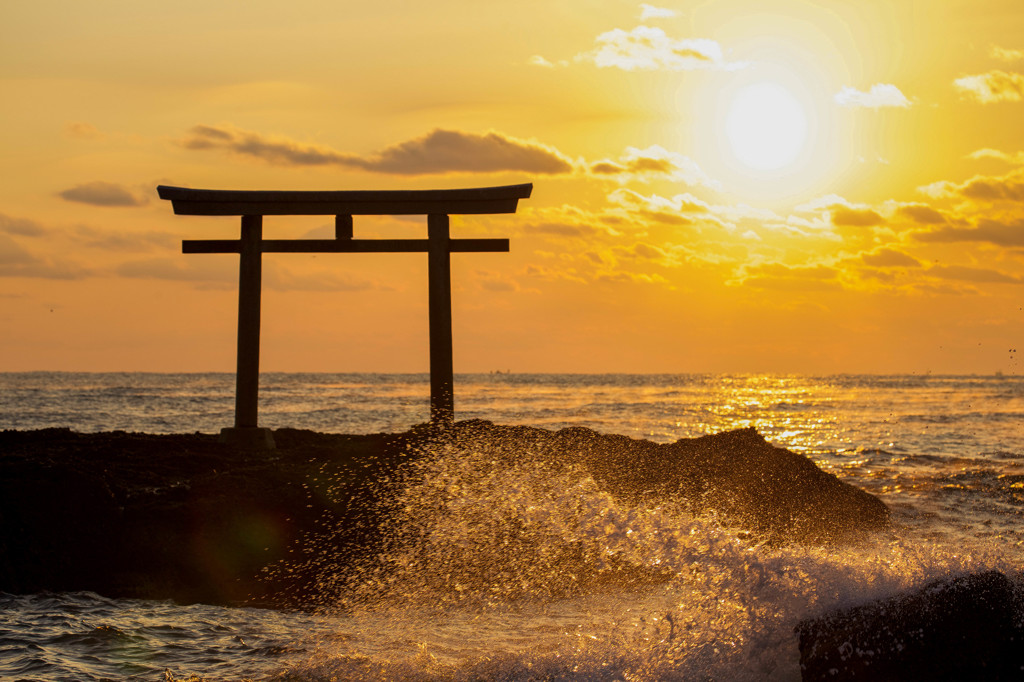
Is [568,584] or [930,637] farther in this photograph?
[568,584]

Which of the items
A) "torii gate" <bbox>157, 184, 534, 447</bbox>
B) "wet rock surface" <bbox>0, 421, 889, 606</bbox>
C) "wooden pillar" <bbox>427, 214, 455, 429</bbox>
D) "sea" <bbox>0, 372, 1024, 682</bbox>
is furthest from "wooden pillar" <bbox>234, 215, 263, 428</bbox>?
"sea" <bbox>0, 372, 1024, 682</bbox>

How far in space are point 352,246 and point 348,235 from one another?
0.17 metres

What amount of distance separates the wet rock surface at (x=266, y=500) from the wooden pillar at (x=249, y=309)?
2.53ft

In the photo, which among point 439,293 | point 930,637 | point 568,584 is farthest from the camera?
point 439,293

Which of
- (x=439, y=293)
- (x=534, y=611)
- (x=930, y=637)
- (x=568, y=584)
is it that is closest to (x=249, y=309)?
(x=439, y=293)

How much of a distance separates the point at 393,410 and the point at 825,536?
102 feet

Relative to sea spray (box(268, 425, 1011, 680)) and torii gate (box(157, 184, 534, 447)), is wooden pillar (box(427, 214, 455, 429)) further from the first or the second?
sea spray (box(268, 425, 1011, 680))

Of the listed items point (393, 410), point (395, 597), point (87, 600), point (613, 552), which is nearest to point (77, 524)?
point (87, 600)

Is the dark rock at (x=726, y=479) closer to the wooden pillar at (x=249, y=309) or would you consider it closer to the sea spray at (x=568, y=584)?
the sea spray at (x=568, y=584)

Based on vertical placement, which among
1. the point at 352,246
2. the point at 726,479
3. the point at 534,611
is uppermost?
the point at 352,246

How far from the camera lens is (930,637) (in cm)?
526

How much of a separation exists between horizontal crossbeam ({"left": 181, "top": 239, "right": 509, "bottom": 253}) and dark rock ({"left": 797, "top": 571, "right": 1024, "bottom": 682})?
7.77m

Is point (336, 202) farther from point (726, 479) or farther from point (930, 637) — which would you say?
point (930, 637)

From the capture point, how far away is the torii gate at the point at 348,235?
39.6ft
